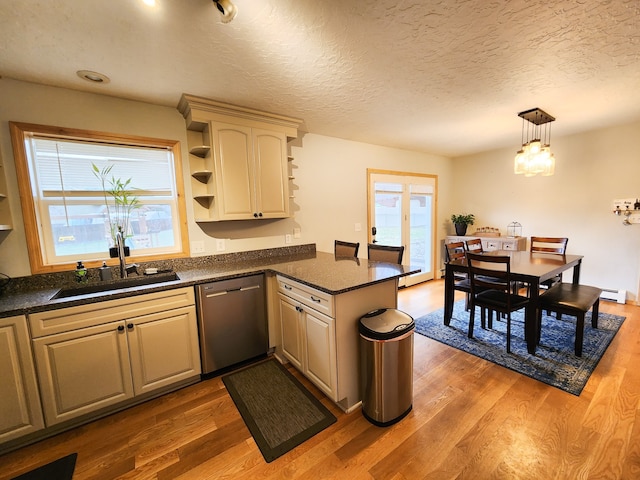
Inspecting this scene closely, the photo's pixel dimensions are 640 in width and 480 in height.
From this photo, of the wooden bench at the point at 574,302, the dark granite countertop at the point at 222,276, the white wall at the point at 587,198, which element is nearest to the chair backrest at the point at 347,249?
the dark granite countertop at the point at 222,276

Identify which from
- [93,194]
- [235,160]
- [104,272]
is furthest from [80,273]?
[235,160]

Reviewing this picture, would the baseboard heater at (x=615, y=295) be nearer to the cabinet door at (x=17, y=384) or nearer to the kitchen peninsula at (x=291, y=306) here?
the kitchen peninsula at (x=291, y=306)

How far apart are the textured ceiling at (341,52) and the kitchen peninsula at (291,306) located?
149 cm

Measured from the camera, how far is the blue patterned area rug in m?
2.16

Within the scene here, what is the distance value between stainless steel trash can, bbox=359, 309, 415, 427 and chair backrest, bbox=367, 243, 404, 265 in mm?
740

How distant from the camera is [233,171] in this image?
251 centimetres

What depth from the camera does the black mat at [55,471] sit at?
56.9 inches

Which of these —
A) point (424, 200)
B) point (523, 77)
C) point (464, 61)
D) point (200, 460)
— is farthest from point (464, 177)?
point (200, 460)

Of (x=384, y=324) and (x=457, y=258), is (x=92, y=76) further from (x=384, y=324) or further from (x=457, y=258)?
(x=457, y=258)

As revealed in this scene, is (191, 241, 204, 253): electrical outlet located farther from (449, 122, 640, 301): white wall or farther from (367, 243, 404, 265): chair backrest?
(449, 122, 640, 301): white wall

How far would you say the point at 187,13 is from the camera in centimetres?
134

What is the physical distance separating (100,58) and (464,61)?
2.42 m

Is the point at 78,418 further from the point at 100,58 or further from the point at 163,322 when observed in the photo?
the point at 100,58

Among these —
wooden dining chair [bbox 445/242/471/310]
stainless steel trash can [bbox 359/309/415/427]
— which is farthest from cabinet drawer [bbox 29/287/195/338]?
wooden dining chair [bbox 445/242/471/310]
